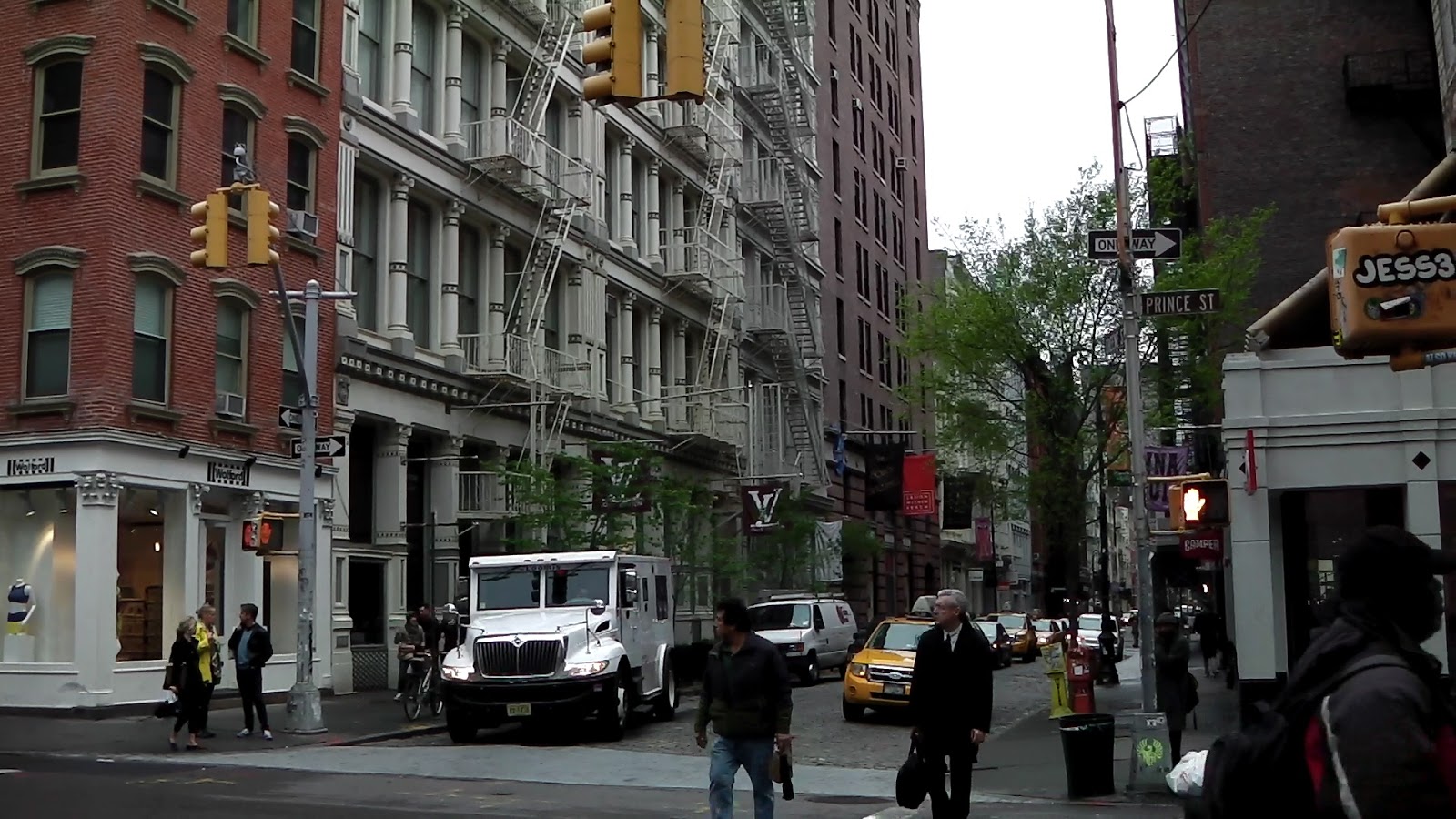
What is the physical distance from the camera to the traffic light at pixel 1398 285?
6805 millimetres

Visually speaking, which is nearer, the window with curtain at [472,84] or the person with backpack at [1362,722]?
the person with backpack at [1362,722]

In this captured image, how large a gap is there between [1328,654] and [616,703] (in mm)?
19105

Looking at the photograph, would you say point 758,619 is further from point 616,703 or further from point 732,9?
point 732,9

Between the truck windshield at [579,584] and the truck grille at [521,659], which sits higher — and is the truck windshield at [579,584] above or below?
above

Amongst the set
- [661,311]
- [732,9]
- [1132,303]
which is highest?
[732,9]

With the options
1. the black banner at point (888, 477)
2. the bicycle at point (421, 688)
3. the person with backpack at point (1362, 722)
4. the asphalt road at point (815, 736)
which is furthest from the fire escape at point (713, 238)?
the person with backpack at point (1362, 722)

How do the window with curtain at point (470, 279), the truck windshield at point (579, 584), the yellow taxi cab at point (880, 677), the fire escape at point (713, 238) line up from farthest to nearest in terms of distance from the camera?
the fire escape at point (713, 238)
the window with curtain at point (470, 279)
the yellow taxi cab at point (880, 677)
the truck windshield at point (579, 584)

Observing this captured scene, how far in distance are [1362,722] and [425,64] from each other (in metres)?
32.5

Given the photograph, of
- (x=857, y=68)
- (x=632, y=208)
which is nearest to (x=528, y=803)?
(x=632, y=208)

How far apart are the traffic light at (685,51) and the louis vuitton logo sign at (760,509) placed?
30.1 meters

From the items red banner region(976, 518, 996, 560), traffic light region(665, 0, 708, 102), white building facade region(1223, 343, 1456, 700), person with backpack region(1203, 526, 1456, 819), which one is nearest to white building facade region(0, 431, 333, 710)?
white building facade region(1223, 343, 1456, 700)

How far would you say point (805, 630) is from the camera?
37.4m

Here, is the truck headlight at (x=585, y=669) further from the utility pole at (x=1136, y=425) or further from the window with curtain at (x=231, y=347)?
the window with curtain at (x=231, y=347)

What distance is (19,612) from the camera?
24.5m
